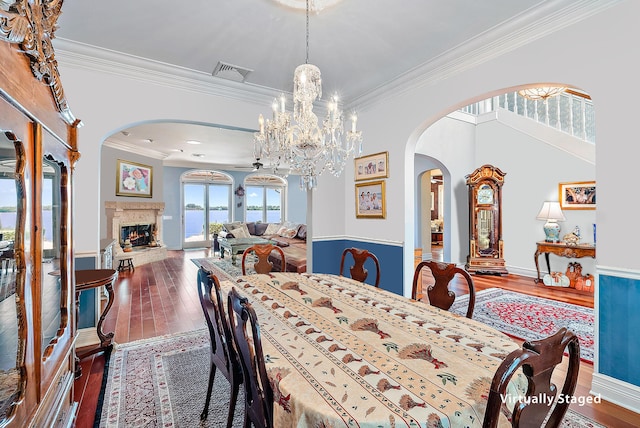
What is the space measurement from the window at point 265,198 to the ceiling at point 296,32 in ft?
24.6

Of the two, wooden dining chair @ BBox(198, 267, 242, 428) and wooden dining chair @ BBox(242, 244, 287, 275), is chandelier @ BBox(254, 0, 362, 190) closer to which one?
wooden dining chair @ BBox(242, 244, 287, 275)

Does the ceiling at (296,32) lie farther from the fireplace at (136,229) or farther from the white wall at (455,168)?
the fireplace at (136,229)

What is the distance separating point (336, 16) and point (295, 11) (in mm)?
296

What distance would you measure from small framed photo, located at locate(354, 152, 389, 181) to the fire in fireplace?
17.9 ft

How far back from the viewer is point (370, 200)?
379 centimetres

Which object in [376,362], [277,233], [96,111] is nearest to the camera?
[376,362]

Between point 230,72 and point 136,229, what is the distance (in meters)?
5.59

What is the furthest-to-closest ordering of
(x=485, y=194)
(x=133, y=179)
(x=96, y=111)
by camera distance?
(x=133, y=179) → (x=485, y=194) → (x=96, y=111)

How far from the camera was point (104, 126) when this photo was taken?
2.73m

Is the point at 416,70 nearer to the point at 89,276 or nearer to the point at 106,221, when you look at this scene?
the point at 89,276

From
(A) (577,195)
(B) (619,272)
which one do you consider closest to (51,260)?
(B) (619,272)

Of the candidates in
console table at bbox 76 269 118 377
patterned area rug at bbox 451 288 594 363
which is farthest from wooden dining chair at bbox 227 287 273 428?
patterned area rug at bbox 451 288 594 363

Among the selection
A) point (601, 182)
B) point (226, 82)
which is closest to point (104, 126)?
point (226, 82)

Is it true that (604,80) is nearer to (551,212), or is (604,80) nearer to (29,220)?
(29,220)
